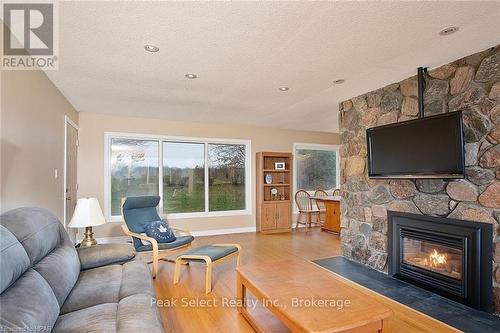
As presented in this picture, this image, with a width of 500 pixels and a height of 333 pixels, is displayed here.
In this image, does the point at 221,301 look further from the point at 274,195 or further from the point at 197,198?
the point at 274,195

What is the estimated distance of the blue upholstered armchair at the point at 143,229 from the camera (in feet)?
11.1

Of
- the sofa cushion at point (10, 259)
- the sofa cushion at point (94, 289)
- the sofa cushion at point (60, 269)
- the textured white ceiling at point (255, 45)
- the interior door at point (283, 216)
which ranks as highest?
the textured white ceiling at point (255, 45)

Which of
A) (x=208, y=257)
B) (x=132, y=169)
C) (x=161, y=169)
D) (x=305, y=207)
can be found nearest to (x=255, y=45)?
(x=208, y=257)

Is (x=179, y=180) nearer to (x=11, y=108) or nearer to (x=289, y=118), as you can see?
(x=289, y=118)

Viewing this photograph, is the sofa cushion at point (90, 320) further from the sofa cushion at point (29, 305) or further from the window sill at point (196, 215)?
the window sill at point (196, 215)

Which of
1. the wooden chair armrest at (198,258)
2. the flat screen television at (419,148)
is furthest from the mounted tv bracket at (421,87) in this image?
the wooden chair armrest at (198,258)

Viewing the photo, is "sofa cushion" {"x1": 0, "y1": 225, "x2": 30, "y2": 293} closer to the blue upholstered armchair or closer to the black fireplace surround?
the blue upholstered armchair

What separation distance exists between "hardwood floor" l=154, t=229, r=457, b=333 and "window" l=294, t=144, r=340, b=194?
246 cm

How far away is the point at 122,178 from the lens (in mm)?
5223

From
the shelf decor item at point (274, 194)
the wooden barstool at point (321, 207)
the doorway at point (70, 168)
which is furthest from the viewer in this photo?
the wooden barstool at point (321, 207)

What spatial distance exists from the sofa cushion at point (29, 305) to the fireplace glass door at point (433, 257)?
3.33 m

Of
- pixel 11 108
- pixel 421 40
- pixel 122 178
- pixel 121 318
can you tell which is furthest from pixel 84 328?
pixel 122 178

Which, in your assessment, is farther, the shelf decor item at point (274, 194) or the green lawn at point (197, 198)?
the shelf decor item at point (274, 194)

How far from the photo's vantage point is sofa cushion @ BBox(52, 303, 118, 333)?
4.69 feet
